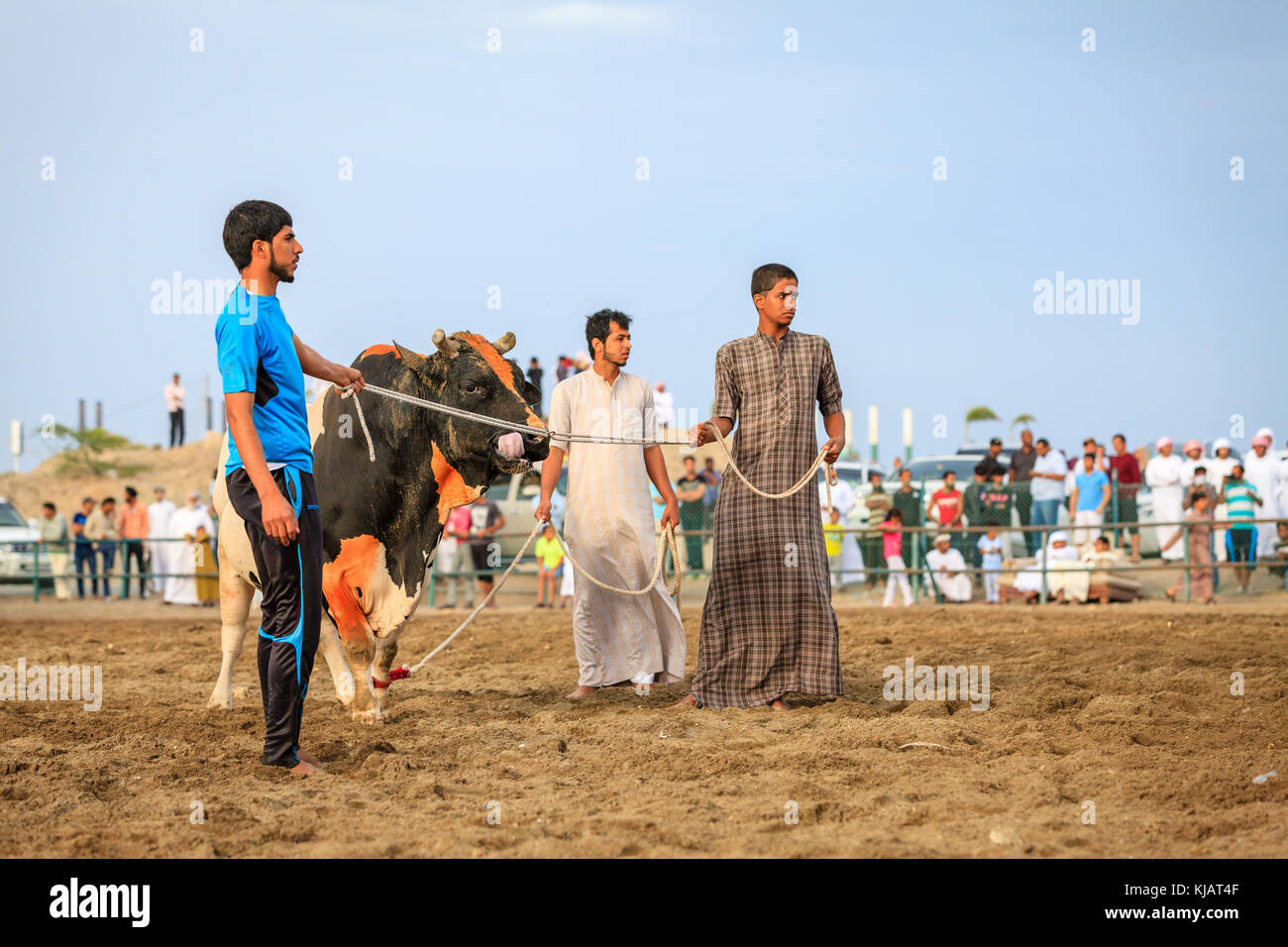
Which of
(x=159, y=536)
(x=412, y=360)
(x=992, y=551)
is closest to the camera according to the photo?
(x=412, y=360)

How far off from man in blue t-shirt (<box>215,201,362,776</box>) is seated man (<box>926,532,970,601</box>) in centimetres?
1002

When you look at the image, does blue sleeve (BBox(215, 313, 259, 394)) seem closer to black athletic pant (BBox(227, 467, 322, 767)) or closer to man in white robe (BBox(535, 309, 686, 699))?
black athletic pant (BBox(227, 467, 322, 767))

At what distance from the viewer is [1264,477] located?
49.0 feet

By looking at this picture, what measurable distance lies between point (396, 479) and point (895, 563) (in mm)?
9217

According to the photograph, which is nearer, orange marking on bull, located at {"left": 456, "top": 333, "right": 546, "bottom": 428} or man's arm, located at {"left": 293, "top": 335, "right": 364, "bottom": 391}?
man's arm, located at {"left": 293, "top": 335, "right": 364, "bottom": 391}

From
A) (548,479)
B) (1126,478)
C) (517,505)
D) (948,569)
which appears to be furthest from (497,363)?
(1126,478)

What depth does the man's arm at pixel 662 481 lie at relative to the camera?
7.09 meters

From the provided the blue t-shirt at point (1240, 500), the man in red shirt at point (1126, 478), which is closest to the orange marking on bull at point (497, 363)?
the blue t-shirt at point (1240, 500)

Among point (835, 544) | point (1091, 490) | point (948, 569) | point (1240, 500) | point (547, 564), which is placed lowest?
point (948, 569)

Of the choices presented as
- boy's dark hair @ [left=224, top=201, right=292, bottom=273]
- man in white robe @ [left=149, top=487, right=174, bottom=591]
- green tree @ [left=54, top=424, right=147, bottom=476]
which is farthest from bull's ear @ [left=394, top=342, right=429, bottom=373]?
green tree @ [left=54, top=424, right=147, bottom=476]

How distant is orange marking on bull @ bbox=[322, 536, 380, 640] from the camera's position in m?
6.10

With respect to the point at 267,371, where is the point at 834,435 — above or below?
below

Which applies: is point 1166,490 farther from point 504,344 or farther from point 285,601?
point 285,601
